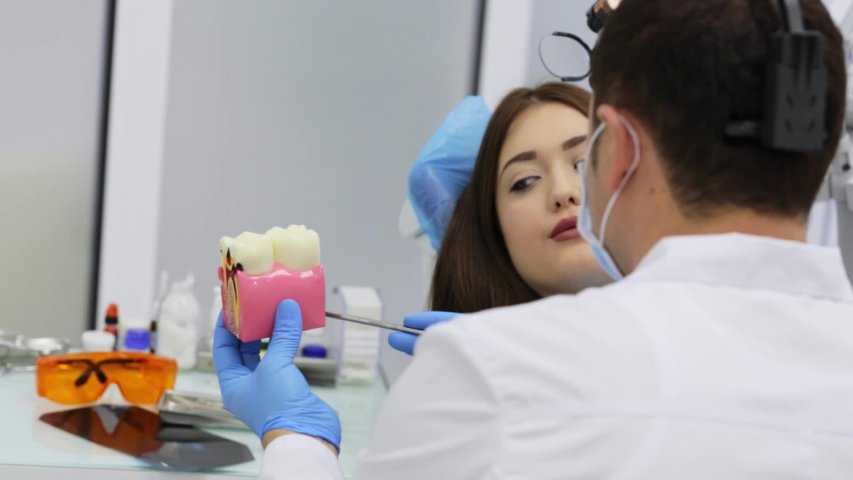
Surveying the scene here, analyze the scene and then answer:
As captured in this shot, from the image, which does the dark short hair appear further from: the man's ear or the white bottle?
the white bottle

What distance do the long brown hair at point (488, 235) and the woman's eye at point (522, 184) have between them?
8 centimetres

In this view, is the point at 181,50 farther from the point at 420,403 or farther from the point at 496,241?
the point at 420,403

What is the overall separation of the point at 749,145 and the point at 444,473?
38 centimetres

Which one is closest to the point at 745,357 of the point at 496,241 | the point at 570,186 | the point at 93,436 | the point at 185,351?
the point at 570,186

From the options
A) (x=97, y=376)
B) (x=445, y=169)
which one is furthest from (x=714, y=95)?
(x=97, y=376)

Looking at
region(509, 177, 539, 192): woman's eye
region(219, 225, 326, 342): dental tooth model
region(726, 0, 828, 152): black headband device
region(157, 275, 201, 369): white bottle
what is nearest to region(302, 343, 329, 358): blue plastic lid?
region(157, 275, 201, 369): white bottle

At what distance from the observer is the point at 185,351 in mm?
2305

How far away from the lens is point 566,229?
166 centimetres

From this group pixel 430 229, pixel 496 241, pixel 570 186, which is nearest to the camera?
pixel 570 186

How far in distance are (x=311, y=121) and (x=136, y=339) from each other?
0.74 metres

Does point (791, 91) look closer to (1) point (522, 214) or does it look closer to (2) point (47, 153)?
(1) point (522, 214)

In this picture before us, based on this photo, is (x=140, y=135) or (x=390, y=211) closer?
(x=140, y=135)

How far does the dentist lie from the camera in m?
0.75

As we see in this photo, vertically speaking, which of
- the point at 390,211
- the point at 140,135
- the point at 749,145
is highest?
the point at 749,145
